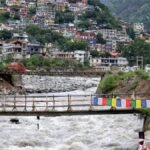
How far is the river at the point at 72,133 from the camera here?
33125mm

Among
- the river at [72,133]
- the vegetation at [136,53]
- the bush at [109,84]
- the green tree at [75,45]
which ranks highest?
the river at [72,133]

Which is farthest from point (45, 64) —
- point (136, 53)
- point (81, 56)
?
point (136, 53)

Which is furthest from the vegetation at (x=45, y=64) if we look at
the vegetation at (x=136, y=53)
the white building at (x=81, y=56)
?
the vegetation at (x=136, y=53)

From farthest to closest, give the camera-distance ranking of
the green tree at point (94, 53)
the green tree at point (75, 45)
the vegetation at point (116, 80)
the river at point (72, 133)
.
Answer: the green tree at point (94, 53)
the green tree at point (75, 45)
the vegetation at point (116, 80)
the river at point (72, 133)

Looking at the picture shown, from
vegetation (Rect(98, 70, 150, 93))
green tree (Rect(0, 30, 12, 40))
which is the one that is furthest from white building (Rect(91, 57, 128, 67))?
vegetation (Rect(98, 70, 150, 93))

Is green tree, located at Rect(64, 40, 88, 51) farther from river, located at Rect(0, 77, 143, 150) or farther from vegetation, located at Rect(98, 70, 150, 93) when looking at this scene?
river, located at Rect(0, 77, 143, 150)

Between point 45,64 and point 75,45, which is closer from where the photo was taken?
point 45,64

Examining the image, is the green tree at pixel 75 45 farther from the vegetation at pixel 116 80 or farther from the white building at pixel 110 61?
the vegetation at pixel 116 80

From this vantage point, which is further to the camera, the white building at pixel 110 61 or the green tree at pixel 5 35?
the green tree at pixel 5 35

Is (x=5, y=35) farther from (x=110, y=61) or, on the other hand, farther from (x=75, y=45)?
(x=110, y=61)

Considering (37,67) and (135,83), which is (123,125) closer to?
(135,83)

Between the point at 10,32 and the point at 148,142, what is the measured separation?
17136cm

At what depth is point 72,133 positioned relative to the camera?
126 feet

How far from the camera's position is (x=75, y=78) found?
133500 mm
